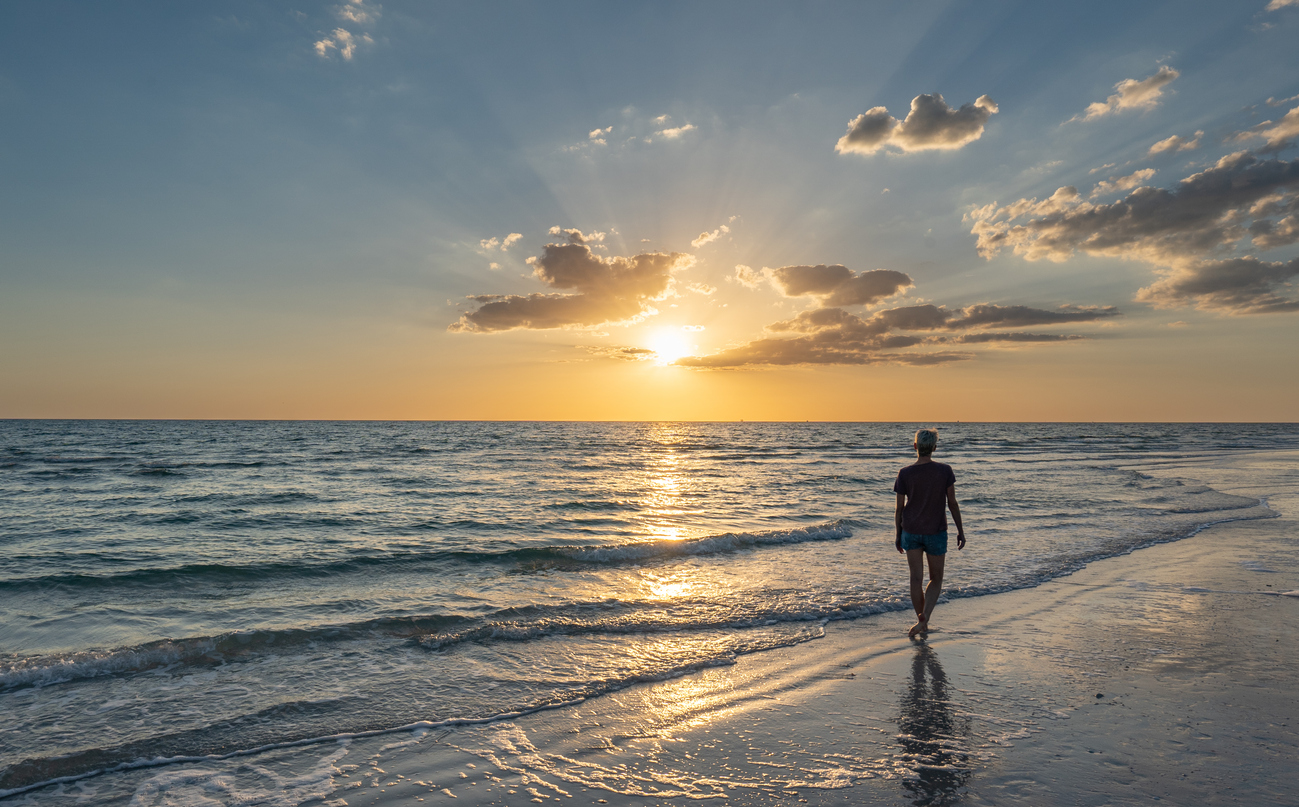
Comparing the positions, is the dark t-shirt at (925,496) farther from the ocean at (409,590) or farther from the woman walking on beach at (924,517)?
the ocean at (409,590)

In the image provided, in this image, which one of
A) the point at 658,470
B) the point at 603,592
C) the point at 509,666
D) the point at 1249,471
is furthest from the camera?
the point at 658,470

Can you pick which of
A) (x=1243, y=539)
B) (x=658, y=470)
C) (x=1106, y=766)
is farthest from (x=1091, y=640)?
(x=658, y=470)

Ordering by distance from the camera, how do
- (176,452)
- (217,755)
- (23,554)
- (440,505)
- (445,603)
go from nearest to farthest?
(217,755) → (445,603) → (23,554) → (440,505) → (176,452)

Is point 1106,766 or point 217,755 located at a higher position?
point 1106,766

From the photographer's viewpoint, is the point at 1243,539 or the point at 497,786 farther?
the point at 1243,539

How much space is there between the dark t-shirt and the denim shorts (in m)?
0.05

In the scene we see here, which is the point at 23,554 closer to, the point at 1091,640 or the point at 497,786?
the point at 497,786

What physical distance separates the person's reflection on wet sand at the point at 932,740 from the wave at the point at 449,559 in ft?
24.3

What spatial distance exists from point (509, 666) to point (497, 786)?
105 inches

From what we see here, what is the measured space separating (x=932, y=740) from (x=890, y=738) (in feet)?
1.02

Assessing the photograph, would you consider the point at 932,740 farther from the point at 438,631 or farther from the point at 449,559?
the point at 449,559

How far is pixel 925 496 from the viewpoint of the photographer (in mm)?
7250

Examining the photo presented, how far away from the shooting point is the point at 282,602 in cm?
946

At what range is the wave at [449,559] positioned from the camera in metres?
10.6
